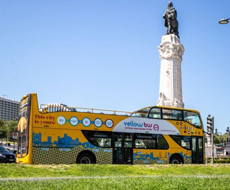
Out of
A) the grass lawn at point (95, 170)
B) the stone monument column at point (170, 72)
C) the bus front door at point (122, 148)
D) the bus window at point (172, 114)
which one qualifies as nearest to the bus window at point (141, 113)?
the bus window at point (172, 114)

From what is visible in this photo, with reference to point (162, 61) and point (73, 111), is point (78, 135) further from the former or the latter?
Result: point (162, 61)

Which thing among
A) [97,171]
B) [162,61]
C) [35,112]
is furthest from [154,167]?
[162,61]

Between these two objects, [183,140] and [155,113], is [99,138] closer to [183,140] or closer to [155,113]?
[155,113]

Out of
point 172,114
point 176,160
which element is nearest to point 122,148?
point 176,160

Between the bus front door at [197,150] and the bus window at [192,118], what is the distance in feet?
3.18

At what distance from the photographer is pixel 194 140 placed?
961 inches

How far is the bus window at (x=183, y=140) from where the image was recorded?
23548 millimetres

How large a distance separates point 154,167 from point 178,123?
19.4ft

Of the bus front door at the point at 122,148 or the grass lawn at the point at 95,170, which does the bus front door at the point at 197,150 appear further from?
the bus front door at the point at 122,148

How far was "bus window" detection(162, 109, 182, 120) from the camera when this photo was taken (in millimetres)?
23388

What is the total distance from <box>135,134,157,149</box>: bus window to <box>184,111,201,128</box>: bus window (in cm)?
310

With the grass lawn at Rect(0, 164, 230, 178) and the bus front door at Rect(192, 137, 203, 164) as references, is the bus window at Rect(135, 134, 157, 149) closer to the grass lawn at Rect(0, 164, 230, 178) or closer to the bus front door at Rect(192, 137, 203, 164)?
the bus front door at Rect(192, 137, 203, 164)

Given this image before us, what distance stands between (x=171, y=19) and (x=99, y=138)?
33110mm

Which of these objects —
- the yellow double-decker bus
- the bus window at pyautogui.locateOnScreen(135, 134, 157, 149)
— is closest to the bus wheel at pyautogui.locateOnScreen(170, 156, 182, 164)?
the yellow double-decker bus
